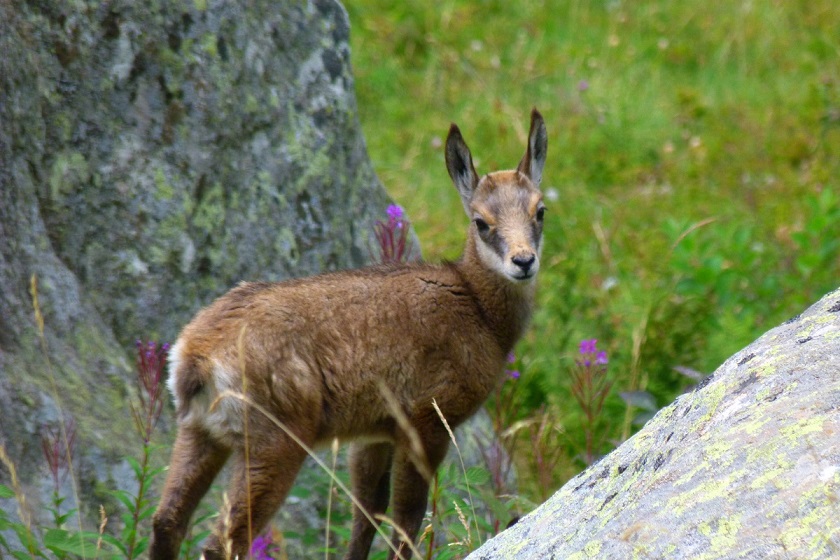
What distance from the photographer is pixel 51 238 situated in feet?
17.7

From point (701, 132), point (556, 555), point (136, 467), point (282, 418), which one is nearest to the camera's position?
point (556, 555)

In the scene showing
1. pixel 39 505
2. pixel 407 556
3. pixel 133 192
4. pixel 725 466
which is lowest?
pixel 407 556

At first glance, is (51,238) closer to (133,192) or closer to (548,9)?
(133,192)

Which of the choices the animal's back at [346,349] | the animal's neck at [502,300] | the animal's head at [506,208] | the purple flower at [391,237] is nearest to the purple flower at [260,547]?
the animal's back at [346,349]

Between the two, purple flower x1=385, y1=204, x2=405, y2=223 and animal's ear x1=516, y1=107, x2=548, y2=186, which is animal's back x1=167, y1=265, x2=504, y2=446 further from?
animal's ear x1=516, y1=107, x2=548, y2=186

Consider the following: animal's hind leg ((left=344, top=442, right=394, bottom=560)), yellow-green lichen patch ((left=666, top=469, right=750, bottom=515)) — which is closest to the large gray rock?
animal's hind leg ((left=344, top=442, right=394, bottom=560))

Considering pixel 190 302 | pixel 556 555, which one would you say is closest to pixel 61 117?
pixel 190 302

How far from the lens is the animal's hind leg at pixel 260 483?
4.55 metres

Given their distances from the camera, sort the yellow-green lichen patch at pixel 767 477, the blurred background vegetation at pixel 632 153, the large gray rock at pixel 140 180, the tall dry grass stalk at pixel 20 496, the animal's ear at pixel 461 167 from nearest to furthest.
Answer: the yellow-green lichen patch at pixel 767 477, the tall dry grass stalk at pixel 20 496, the large gray rock at pixel 140 180, the animal's ear at pixel 461 167, the blurred background vegetation at pixel 632 153

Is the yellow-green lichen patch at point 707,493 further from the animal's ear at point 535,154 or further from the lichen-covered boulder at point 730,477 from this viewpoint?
the animal's ear at point 535,154

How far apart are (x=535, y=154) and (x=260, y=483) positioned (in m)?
2.87

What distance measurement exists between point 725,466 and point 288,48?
4427mm

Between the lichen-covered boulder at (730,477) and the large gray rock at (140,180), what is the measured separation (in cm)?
268

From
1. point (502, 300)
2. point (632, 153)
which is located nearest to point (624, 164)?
point (632, 153)
